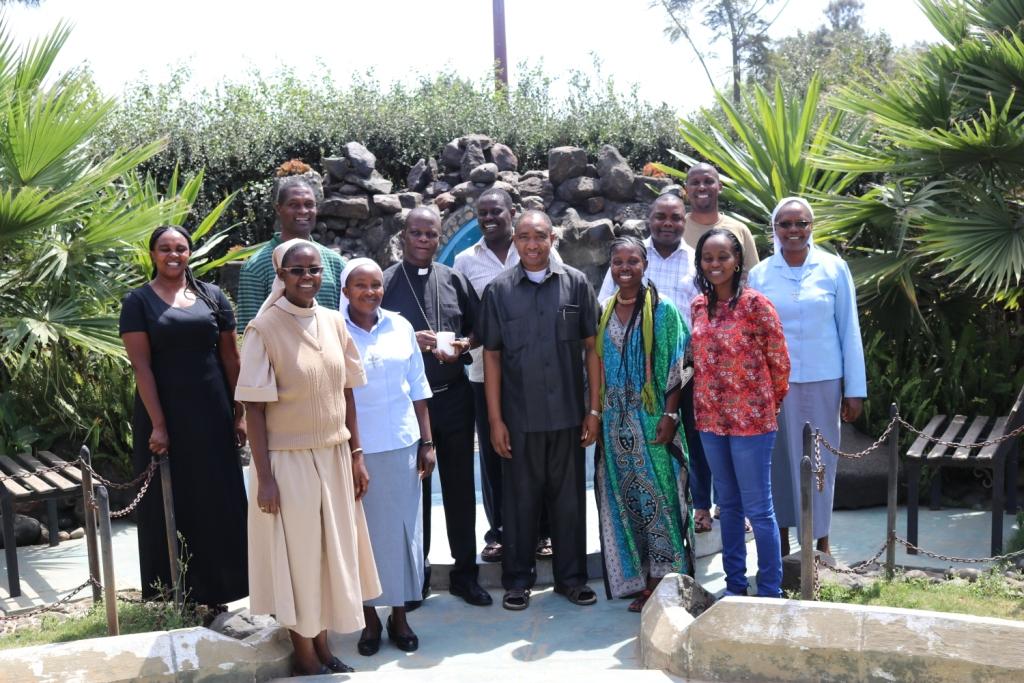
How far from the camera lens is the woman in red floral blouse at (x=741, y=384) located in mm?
4559

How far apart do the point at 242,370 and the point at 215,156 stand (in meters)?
10.1

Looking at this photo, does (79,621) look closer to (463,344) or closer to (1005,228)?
(463,344)

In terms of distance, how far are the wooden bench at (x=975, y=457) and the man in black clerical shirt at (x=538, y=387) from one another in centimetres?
177

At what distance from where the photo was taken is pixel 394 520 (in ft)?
15.2

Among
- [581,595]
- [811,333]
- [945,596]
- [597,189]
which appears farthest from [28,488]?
A: [597,189]

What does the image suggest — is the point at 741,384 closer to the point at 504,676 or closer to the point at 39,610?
the point at 504,676

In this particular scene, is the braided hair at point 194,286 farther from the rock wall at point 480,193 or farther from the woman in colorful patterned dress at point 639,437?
the rock wall at point 480,193

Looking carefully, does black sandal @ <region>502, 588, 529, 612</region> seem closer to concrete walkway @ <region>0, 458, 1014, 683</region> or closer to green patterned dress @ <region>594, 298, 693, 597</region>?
concrete walkway @ <region>0, 458, 1014, 683</region>

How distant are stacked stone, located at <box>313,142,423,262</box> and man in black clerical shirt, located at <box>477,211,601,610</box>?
6.27 m

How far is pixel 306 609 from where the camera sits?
13.6ft

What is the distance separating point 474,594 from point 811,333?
1.99 metres

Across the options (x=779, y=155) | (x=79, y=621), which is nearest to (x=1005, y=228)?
(x=779, y=155)

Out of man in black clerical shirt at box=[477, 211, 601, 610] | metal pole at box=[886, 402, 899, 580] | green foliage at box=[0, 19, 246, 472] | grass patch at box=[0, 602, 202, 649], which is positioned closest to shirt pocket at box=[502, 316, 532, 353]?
man in black clerical shirt at box=[477, 211, 601, 610]

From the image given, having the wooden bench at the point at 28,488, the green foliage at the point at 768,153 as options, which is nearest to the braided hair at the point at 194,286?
the wooden bench at the point at 28,488
